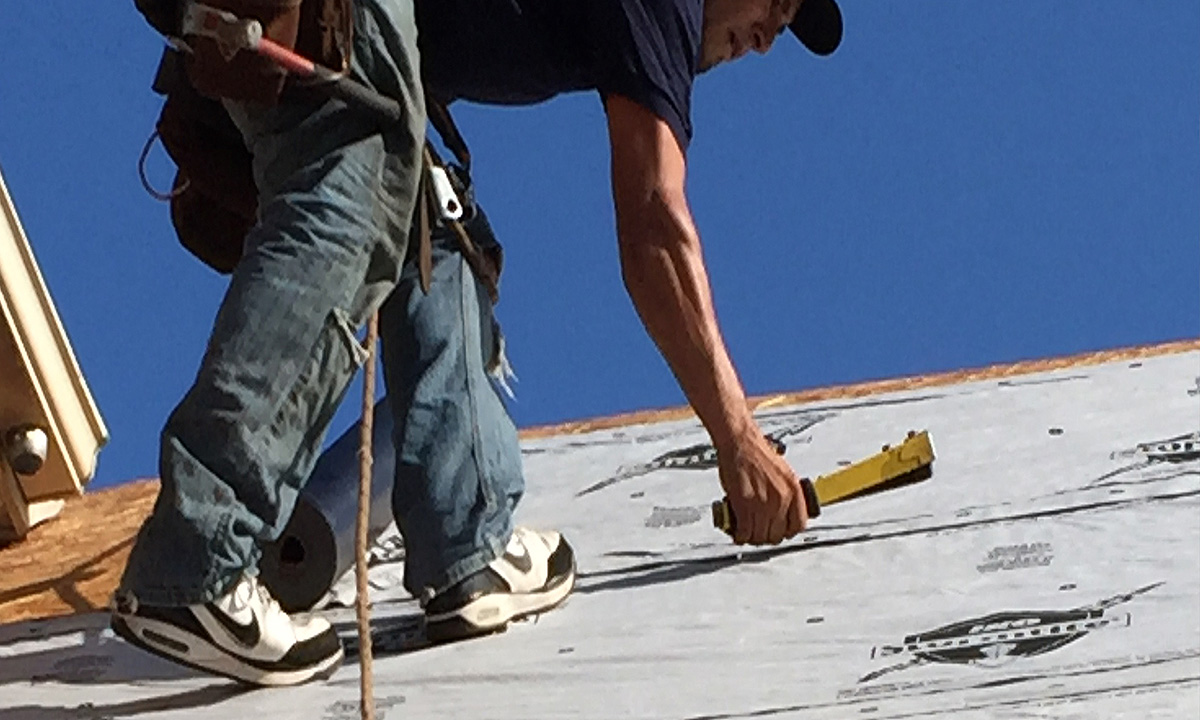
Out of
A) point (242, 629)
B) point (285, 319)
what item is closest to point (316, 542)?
point (242, 629)

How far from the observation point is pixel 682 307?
5.79 ft

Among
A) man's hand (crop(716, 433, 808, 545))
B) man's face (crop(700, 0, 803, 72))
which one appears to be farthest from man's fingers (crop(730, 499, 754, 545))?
man's face (crop(700, 0, 803, 72))

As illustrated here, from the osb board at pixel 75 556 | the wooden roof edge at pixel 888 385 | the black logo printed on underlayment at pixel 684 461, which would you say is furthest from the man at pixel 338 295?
the wooden roof edge at pixel 888 385

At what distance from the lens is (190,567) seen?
1.70m

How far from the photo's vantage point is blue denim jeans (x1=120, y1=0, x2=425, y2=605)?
5.54 ft

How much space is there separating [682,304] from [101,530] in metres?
1.16

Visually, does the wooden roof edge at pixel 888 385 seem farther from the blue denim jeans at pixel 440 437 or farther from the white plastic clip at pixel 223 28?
the white plastic clip at pixel 223 28

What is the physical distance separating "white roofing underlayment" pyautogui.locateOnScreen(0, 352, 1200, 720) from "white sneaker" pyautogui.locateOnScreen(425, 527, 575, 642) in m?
0.02

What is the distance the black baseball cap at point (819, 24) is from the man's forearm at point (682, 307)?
0.45 metres

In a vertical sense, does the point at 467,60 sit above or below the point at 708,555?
above

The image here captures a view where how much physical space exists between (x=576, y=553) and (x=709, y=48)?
56 centimetres

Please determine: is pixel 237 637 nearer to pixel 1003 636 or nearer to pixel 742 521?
Result: pixel 742 521

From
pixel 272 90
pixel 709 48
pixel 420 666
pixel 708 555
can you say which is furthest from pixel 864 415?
pixel 272 90

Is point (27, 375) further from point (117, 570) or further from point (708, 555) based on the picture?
point (708, 555)
